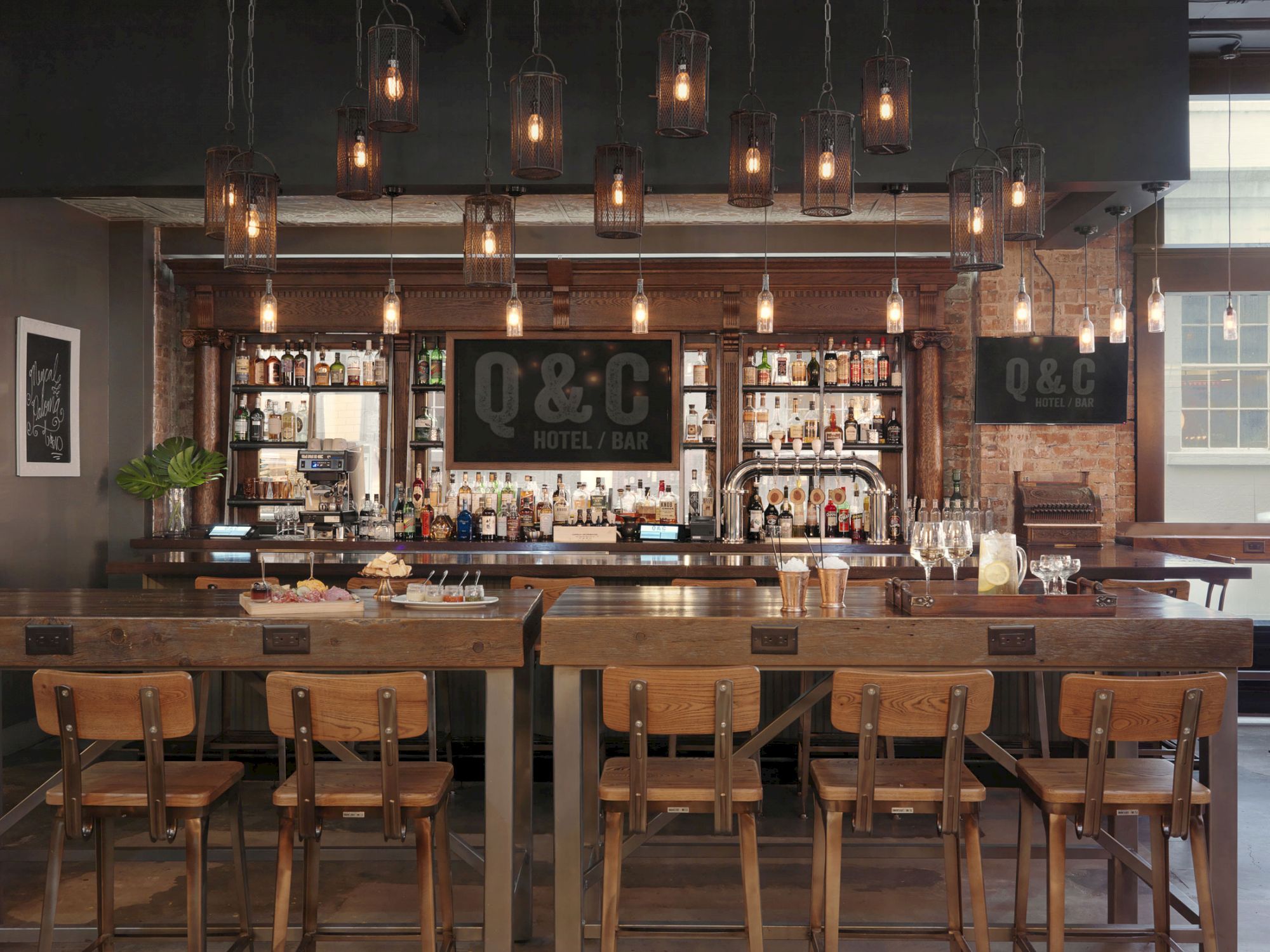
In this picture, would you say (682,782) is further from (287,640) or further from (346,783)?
(287,640)

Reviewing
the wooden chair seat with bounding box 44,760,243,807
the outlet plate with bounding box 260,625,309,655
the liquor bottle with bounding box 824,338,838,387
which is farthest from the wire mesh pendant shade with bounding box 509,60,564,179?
the liquor bottle with bounding box 824,338,838,387

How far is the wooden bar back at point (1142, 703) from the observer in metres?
2.67

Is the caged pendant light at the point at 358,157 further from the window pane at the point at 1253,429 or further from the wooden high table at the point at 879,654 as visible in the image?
the window pane at the point at 1253,429

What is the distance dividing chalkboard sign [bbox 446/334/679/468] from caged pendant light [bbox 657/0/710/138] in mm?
4051

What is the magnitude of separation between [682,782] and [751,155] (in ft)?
7.12

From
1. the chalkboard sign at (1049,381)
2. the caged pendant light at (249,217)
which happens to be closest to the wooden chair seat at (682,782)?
the caged pendant light at (249,217)

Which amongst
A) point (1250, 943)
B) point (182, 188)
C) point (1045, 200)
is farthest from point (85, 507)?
point (1250, 943)

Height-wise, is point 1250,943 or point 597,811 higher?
point 597,811

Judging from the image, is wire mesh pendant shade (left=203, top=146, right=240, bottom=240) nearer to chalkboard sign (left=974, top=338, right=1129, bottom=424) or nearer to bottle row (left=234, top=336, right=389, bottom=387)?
bottle row (left=234, top=336, right=389, bottom=387)

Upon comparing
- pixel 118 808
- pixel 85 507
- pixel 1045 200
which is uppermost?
pixel 1045 200

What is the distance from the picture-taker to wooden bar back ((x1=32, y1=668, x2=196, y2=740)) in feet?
8.76

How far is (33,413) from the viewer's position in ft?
19.4

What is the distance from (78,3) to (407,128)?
8.20ft

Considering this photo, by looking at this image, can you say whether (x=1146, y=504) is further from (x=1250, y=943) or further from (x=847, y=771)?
(x=847, y=771)
